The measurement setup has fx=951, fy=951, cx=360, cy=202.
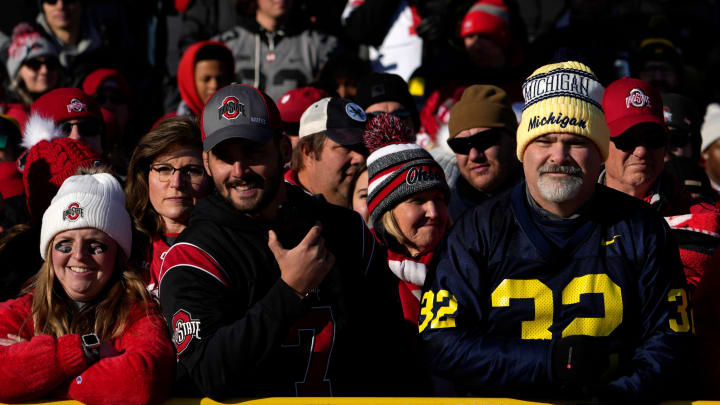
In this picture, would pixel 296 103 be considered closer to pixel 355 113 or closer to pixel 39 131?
pixel 355 113

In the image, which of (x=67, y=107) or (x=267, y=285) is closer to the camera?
(x=267, y=285)

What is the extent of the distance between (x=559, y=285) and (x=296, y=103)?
336 centimetres

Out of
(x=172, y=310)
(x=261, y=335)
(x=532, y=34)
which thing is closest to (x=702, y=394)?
(x=261, y=335)

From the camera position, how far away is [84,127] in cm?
633

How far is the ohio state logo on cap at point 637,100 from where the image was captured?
498cm

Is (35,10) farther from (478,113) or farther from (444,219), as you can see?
(444,219)

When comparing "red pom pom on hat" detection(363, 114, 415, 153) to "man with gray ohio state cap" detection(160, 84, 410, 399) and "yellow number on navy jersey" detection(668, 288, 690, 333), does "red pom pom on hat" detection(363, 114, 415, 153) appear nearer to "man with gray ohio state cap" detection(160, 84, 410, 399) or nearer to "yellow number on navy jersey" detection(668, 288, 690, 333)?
"man with gray ohio state cap" detection(160, 84, 410, 399)

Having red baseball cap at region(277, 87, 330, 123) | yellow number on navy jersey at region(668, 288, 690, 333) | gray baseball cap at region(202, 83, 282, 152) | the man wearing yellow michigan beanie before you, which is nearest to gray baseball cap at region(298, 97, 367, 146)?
red baseball cap at region(277, 87, 330, 123)

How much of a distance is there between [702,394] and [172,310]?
2.09 metres

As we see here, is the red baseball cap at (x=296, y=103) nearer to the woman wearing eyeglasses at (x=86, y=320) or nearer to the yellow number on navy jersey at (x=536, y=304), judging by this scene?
the woman wearing eyeglasses at (x=86, y=320)

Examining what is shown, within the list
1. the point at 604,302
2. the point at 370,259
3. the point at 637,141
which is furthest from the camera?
the point at 637,141

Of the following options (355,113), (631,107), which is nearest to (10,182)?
(355,113)

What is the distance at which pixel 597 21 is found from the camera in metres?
8.63

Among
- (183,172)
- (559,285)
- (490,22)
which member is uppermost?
(490,22)
